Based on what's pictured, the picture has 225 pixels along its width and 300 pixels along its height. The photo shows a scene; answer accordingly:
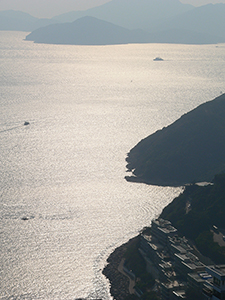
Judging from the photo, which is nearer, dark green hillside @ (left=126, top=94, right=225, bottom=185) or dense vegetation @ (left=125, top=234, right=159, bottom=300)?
dense vegetation @ (left=125, top=234, right=159, bottom=300)

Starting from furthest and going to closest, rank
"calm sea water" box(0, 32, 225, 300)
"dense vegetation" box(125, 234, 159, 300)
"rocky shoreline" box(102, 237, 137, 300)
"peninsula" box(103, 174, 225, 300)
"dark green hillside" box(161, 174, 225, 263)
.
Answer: "calm sea water" box(0, 32, 225, 300) → "dark green hillside" box(161, 174, 225, 263) → "rocky shoreline" box(102, 237, 137, 300) → "dense vegetation" box(125, 234, 159, 300) → "peninsula" box(103, 174, 225, 300)

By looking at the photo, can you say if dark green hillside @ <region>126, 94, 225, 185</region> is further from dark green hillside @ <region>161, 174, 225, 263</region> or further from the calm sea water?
dark green hillside @ <region>161, 174, 225, 263</region>

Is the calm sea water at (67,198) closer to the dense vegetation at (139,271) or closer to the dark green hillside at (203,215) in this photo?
the dense vegetation at (139,271)

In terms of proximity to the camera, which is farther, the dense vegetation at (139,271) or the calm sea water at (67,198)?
the calm sea water at (67,198)

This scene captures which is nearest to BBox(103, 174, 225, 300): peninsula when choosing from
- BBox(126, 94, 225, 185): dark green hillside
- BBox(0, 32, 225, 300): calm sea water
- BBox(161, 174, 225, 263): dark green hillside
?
BBox(161, 174, 225, 263): dark green hillside

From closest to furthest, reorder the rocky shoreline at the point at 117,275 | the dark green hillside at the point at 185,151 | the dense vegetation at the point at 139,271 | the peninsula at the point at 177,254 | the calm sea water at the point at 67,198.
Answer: the peninsula at the point at 177,254
the dense vegetation at the point at 139,271
the rocky shoreline at the point at 117,275
the calm sea water at the point at 67,198
the dark green hillside at the point at 185,151

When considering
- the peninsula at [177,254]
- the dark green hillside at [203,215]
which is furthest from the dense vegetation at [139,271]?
the dark green hillside at [203,215]
